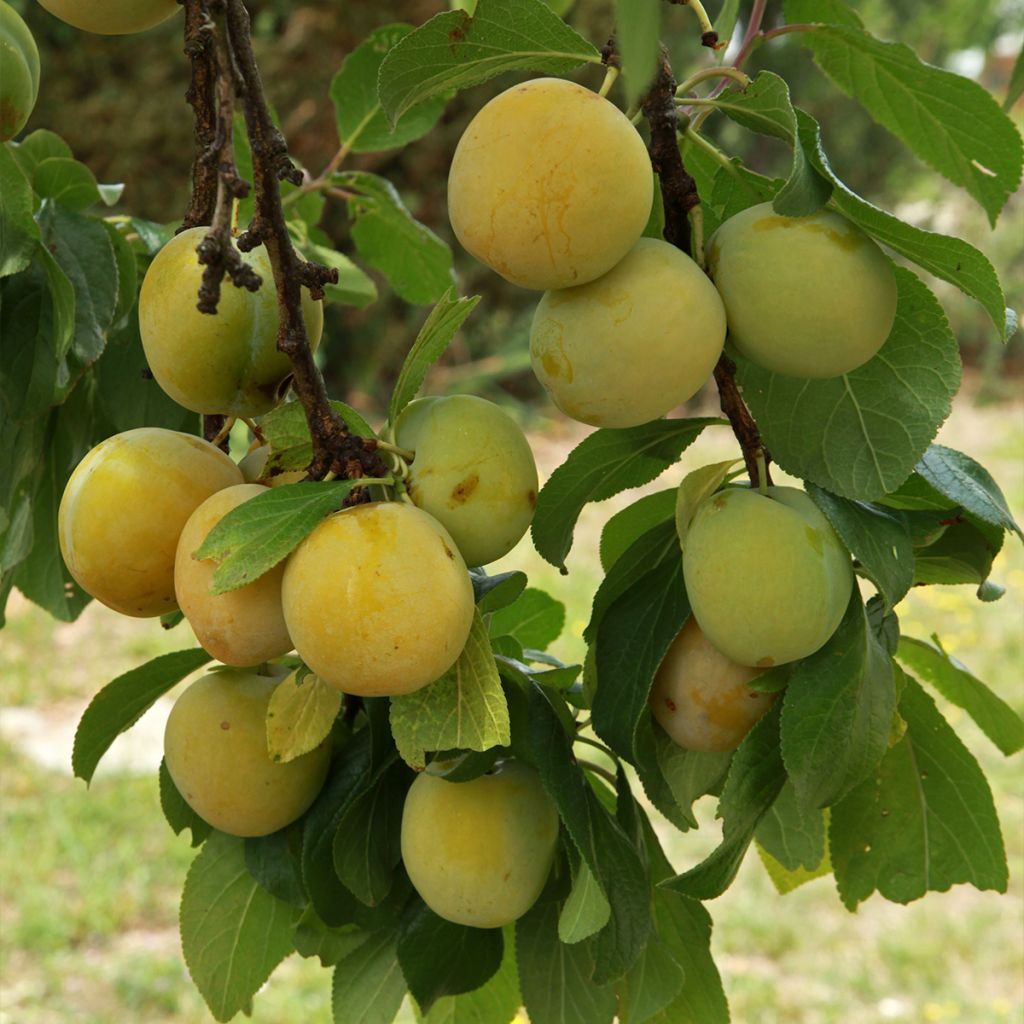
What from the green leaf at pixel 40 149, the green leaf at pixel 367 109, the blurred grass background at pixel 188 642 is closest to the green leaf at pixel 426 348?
the green leaf at pixel 40 149

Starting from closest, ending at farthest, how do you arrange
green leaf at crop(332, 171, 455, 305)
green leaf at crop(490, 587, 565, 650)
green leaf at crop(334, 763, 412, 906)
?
green leaf at crop(334, 763, 412, 906)
green leaf at crop(490, 587, 565, 650)
green leaf at crop(332, 171, 455, 305)

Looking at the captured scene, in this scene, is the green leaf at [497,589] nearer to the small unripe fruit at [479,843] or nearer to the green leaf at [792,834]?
the small unripe fruit at [479,843]

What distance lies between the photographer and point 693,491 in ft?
2.63

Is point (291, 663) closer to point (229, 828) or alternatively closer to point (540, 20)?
point (229, 828)

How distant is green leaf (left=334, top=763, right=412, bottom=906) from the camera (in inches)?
32.7

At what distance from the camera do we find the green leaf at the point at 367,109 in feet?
4.12

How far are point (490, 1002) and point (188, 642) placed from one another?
9.38ft

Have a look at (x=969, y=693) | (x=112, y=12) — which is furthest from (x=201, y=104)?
(x=969, y=693)

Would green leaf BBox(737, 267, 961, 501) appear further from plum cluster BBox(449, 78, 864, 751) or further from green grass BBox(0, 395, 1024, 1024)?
green grass BBox(0, 395, 1024, 1024)

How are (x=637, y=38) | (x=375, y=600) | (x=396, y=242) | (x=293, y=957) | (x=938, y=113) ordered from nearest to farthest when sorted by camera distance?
(x=637, y=38) → (x=375, y=600) → (x=938, y=113) → (x=396, y=242) → (x=293, y=957)

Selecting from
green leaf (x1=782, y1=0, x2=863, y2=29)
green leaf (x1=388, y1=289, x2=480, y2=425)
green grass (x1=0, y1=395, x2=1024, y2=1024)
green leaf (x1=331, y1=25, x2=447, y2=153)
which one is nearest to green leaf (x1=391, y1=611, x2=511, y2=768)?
green leaf (x1=388, y1=289, x2=480, y2=425)

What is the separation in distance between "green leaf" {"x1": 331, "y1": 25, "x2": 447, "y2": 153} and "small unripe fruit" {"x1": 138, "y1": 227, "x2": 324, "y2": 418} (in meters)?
0.54

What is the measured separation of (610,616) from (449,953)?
0.90 ft

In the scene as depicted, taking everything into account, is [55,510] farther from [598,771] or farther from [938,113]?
[938,113]
